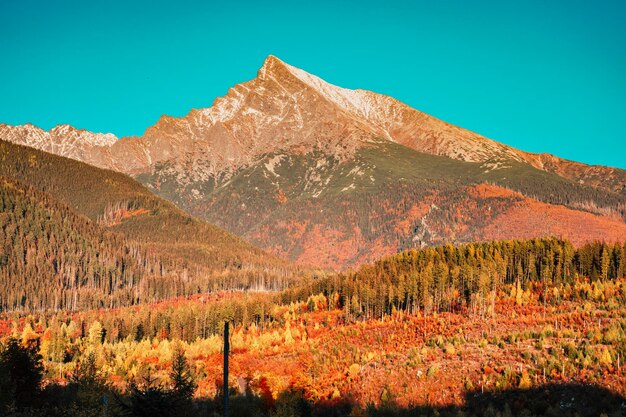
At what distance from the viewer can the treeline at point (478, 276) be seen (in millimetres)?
138125

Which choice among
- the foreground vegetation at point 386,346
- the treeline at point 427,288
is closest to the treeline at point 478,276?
the treeline at point 427,288

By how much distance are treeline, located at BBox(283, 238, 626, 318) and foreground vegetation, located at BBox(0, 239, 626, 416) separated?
1.67 ft

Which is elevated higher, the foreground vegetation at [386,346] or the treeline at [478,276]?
the treeline at [478,276]

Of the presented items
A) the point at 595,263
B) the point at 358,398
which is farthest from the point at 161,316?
the point at 595,263

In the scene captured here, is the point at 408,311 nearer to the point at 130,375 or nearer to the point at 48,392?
the point at 130,375

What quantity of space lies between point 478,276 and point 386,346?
38.9m

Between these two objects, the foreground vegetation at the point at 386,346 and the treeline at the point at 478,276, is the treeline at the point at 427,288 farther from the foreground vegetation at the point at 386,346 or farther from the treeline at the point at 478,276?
the foreground vegetation at the point at 386,346

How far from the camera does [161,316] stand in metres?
168

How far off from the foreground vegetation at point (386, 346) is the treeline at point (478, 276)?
0.51 meters

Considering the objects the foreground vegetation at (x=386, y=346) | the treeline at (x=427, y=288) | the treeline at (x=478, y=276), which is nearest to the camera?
the foreground vegetation at (x=386, y=346)

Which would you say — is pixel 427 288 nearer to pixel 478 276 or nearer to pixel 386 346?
pixel 478 276

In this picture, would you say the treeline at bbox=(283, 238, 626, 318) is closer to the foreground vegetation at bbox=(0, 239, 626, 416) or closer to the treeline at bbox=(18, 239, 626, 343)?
the treeline at bbox=(18, 239, 626, 343)

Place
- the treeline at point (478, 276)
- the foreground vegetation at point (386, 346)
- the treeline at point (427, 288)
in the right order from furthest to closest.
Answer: the treeline at point (427, 288), the treeline at point (478, 276), the foreground vegetation at point (386, 346)

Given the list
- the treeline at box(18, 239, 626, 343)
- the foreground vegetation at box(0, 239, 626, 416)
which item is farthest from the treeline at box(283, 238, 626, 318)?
the foreground vegetation at box(0, 239, 626, 416)
